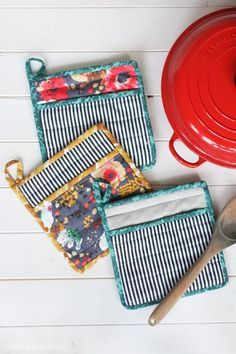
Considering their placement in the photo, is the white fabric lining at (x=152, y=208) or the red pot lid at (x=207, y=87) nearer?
the red pot lid at (x=207, y=87)

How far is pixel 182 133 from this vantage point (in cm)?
74

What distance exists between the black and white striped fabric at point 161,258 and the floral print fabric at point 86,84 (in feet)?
0.94

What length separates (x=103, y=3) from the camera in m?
0.93

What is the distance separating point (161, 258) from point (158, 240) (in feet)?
0.11

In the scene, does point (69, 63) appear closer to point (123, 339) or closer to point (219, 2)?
point (219, 2)

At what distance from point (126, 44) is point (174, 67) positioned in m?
0.23

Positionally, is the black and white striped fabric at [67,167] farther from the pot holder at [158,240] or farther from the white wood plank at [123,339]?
the white wood plank at [123,339]

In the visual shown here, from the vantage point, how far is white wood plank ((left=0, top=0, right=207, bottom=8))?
0.92 metres

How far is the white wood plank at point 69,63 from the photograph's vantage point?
→ 0.92 metres

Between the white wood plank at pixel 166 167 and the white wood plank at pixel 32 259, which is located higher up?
the white wood plank at pixel 166 167

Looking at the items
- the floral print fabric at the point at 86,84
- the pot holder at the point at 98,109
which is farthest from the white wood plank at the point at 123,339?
the floral print fabric at the point at 86,84

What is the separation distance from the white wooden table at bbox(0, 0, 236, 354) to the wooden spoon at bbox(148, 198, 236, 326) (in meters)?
0.06

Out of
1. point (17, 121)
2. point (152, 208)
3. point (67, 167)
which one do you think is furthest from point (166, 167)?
point (17, 121)

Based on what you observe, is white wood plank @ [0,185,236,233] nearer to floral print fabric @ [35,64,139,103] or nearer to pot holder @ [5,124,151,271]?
pot holder @ [5,124,151,271]
